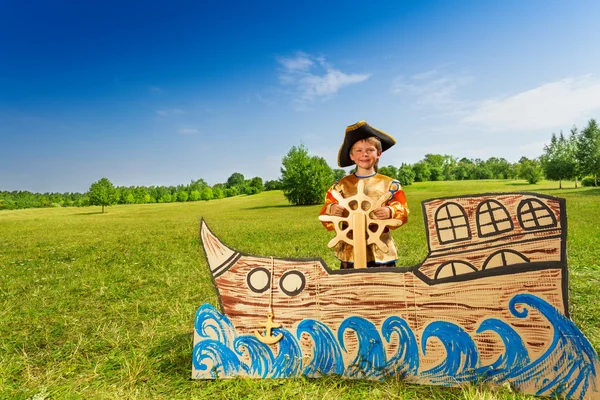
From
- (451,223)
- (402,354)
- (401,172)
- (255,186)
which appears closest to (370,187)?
(451,223)

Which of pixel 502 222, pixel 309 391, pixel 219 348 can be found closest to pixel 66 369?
pixel 219 348

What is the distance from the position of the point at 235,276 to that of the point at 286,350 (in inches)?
28.4

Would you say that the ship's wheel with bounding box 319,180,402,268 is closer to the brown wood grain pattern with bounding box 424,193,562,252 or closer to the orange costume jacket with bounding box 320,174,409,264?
the orange costume jacket with bounding box 320,174,409,264

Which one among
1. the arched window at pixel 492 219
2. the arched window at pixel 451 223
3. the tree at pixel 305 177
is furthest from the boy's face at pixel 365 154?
the tree at pixel 305 177

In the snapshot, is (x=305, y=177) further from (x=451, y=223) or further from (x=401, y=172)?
(x=451, y=223)

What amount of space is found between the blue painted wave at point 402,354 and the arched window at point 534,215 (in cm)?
50

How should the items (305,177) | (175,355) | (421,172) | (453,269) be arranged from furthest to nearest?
(421,172) → (305,177) → (175,355) → (453,269)

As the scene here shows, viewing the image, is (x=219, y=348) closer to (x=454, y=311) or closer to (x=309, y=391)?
(x=309, y=391)

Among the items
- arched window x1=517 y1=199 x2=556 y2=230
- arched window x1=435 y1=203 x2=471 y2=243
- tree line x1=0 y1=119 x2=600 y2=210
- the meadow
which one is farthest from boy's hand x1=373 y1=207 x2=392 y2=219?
tree line x1=0 y1=119 x2=600 y2=210

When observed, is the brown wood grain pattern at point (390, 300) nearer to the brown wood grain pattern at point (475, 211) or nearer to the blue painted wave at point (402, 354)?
the blue painted wave at point (402, 354)

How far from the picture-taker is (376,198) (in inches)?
118

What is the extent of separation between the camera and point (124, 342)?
3.68m

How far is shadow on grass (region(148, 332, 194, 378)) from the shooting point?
304 centimetres

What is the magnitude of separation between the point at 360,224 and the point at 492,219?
38.1 inches
